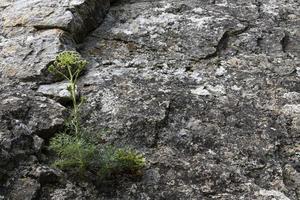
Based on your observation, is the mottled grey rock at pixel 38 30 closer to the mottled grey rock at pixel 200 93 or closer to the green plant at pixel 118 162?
the mottled grey rock at pixel 200 93

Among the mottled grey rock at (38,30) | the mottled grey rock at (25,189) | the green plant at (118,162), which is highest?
the mottled grey rock at (38,30)

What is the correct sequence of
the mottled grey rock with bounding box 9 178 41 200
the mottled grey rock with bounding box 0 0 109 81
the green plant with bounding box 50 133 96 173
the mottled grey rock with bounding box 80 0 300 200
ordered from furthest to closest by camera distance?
the mottled grey rock with bounding box 0 0 109 81 → the mottled grey rock with bounding box 80 0 300 200 → the green plant with bounding box 50 133 96 173 → the mottled grey rock with bounding box 9 178 41 200

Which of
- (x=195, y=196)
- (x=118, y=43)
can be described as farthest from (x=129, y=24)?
(x=195, y=196)

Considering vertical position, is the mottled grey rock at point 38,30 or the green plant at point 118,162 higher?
the mottled grey rock at point 38,30

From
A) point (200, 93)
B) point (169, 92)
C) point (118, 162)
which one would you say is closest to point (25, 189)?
point (118, 162)

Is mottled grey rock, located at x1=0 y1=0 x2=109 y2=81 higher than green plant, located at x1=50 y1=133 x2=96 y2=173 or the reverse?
higher

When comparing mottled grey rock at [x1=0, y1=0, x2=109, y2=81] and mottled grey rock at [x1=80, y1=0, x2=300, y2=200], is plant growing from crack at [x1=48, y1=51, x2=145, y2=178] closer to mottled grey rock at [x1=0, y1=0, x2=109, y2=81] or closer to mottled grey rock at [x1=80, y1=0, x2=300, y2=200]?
mottled grey rock at [x1=80, y1=0, x2=300, y2=200]

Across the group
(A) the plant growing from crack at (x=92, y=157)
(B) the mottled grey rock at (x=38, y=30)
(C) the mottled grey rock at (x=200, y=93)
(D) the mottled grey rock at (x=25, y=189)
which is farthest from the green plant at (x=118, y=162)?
(B) the mottled grey rock at (x=38, y=30)

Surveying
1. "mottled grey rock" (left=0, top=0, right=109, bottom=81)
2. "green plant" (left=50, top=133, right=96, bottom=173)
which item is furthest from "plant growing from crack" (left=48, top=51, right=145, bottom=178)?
"mottled grey rock" (left=0, top=0, right=109, bottom=81)

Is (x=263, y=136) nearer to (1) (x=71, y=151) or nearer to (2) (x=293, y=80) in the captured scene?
(2) (x=293, y=80)

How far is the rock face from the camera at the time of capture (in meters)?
3.16

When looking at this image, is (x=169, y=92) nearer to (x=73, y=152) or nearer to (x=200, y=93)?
→ (x=200, y=93)

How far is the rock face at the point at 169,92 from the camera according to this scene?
3164 millimetres

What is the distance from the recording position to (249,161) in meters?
3.32
